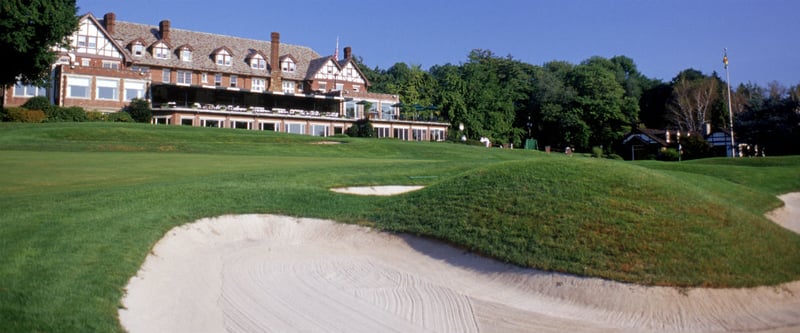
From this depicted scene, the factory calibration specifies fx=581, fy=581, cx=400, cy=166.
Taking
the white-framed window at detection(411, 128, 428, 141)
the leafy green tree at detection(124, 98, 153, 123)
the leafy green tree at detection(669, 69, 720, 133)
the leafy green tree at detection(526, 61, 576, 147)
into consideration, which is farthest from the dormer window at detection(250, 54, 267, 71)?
the leafy green tree at detection(669, 69, 720, 133)

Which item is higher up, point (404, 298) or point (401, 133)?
point (401, 133)

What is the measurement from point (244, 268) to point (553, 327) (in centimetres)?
529

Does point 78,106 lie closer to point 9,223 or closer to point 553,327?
point 9,223

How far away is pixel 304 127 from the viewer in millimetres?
70312

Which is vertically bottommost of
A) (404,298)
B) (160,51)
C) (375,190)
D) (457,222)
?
(404,298)

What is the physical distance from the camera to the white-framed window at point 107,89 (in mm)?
59188

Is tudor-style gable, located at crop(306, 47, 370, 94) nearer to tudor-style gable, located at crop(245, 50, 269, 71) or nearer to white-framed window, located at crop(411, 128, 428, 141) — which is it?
tudor-style gable, located at crop(245, 50, 269, 71)

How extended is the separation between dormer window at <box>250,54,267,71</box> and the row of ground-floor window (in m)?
13.9

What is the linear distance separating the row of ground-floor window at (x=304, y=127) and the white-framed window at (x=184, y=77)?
10763mm

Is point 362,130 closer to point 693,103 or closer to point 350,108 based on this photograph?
point 350,108

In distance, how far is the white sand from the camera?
7.53 meters

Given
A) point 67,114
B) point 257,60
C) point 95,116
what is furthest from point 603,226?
point 257,60

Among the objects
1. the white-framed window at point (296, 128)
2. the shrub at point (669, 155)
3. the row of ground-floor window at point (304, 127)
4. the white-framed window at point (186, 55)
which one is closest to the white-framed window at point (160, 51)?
the white-framed window at point (186, 55)

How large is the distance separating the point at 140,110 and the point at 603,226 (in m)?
57.6
